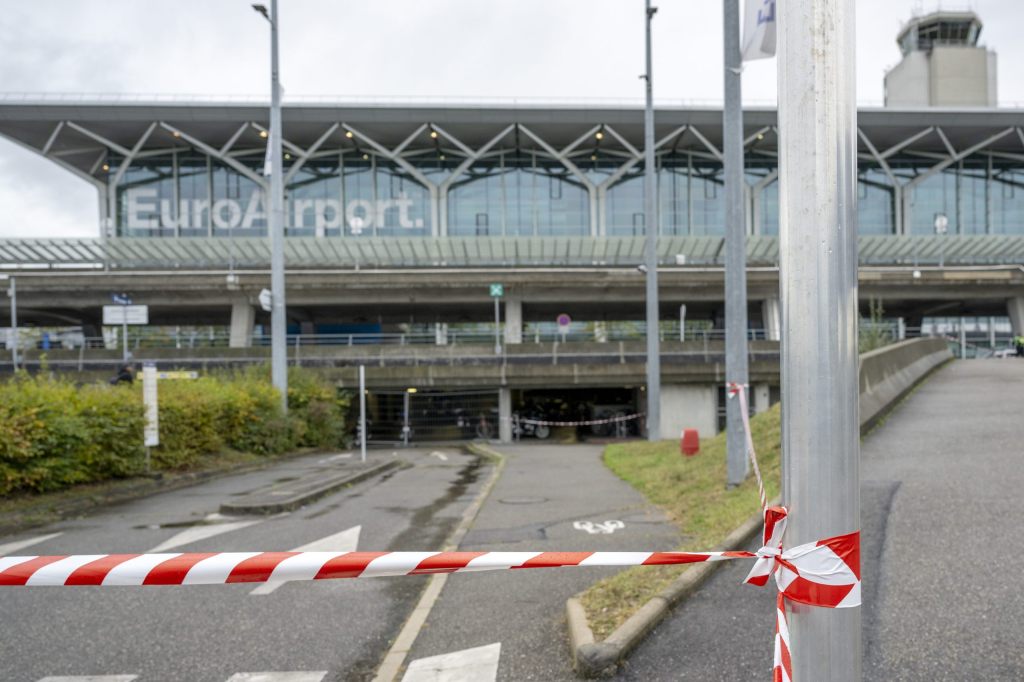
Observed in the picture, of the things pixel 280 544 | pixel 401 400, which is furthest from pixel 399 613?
pixel 401 400

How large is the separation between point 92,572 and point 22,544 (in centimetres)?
675

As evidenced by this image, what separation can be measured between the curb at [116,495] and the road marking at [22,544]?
2.07 feet

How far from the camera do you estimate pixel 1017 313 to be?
46250mm

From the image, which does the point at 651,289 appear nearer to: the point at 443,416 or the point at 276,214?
the point at 276,214

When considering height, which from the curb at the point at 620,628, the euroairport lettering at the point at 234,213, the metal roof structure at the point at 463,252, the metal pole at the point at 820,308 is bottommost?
the curb at the point at 620,628

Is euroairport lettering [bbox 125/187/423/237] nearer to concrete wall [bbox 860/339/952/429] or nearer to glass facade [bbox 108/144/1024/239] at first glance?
glass facade [bbox 108/144/1024/239]

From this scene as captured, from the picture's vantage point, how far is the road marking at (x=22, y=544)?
7.82 metres

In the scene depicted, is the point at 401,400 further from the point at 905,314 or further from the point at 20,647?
the point at 905,314

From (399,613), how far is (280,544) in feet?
10.1

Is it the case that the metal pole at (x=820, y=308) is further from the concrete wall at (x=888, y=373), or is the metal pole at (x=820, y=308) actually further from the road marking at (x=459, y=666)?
the concrete wall at (x=888, y=373)

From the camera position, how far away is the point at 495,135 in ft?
174

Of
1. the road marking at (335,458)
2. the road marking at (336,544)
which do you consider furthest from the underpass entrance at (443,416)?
the road marking at (336,544)

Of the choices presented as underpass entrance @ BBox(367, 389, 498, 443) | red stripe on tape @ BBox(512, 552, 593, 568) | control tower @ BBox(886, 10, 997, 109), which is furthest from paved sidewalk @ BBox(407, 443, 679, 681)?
control tower @ BBox(886, 10, 997, 109)

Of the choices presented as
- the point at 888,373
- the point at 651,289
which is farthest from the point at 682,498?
the point at 651,289
